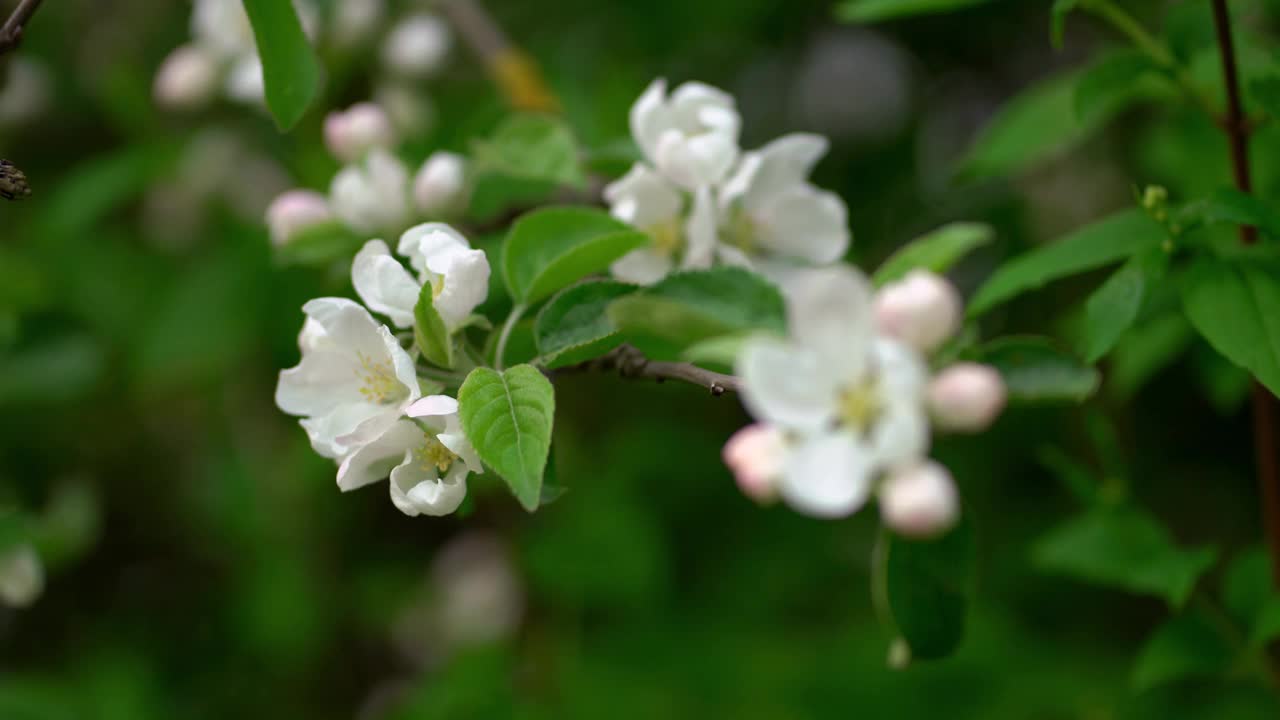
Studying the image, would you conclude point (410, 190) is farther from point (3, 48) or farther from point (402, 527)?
point (402, 527)

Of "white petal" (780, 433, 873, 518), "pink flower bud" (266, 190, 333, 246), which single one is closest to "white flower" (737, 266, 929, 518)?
"white petal" (780, 433, 873, 518)

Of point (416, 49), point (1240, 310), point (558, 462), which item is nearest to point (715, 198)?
point (1240, 310)

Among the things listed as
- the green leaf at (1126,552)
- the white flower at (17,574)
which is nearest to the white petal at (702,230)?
the green leaf at (1126,552)

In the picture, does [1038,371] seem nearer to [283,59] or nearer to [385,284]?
[385,284]

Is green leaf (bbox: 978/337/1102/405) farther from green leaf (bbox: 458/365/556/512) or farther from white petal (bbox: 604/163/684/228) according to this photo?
white petal (bbox: 604/163/684/228)

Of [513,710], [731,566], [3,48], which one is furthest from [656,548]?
[3,48]

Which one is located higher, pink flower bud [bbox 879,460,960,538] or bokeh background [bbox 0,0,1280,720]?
pink flower bud [bbox 879,460,960,538]
